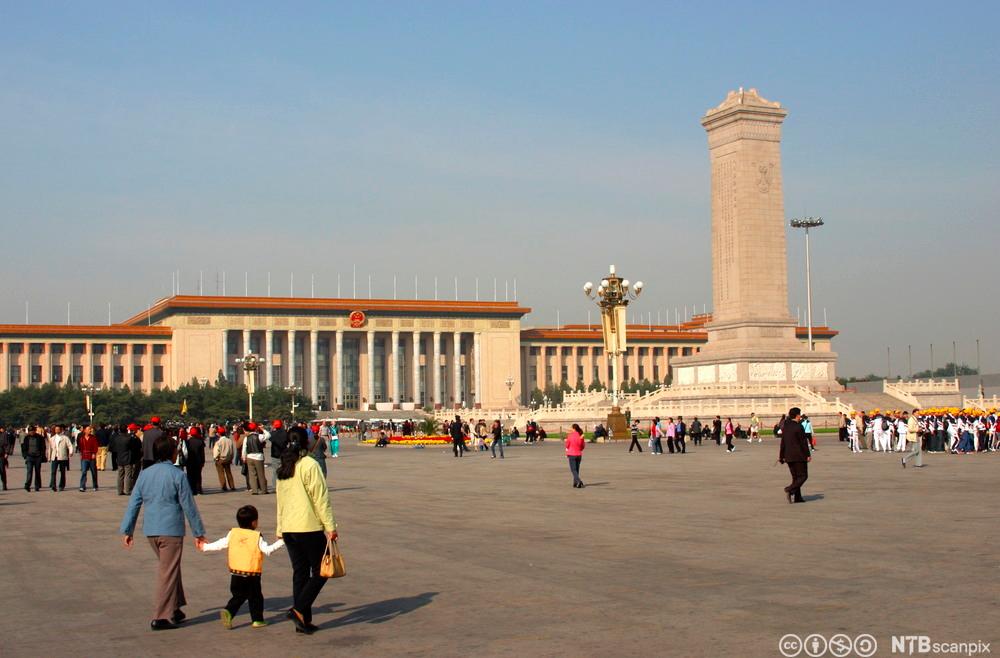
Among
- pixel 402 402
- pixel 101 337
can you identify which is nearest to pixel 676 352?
pixel 402 402

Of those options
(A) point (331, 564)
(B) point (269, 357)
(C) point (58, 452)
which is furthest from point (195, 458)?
(B) point (269, 357)

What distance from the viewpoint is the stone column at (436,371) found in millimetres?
133375

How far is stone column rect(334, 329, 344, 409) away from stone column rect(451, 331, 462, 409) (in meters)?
11.8

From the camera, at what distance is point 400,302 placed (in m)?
132

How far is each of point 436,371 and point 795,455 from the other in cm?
11273

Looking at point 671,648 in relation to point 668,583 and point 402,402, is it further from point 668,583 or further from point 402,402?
point 402,402

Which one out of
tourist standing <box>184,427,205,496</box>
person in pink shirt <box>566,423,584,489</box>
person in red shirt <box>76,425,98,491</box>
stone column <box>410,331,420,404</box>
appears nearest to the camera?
person in pink shirt <box>566,423,584,489</box>

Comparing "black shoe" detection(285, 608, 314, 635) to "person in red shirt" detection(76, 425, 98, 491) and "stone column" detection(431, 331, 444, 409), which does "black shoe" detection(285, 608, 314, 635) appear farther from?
"stone column" detection(431, 331, 444, 409)

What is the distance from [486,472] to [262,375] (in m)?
101

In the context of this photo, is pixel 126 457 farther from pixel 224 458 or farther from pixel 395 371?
pixel 395 371

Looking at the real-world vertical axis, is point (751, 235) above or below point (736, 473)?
above

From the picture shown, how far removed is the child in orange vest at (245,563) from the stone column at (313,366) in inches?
4726

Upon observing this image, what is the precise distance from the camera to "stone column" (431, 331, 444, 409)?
133 metres
